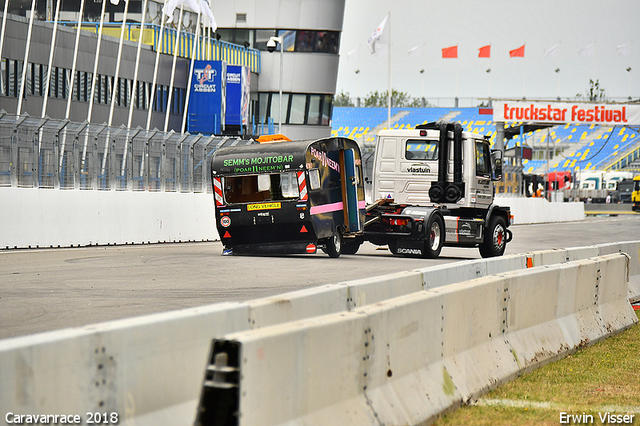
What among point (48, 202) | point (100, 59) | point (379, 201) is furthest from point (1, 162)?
point (100, 59)

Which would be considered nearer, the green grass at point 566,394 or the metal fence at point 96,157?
→ the green grass at point 566,394

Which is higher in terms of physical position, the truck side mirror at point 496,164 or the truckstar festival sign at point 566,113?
the truckstar festival sign at point 566,113

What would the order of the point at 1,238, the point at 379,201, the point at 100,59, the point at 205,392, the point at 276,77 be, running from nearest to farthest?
the point at 205,392 < the point at 1,238 < the point at 379,201 < the point at 100,59 < the point at 276,77

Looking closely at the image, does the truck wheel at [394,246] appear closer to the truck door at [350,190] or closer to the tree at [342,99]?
the truck door at [350,190]

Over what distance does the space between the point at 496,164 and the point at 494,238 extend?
5.78 feet

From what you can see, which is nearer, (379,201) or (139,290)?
(139,290)

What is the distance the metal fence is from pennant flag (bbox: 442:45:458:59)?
42.0 m

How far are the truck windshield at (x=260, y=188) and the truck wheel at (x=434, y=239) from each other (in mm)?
3280

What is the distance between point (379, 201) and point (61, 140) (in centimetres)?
756

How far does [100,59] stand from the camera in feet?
163

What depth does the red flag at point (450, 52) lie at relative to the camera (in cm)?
6681

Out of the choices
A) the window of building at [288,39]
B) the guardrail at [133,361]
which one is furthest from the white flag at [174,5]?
the guardrail at [133,361]

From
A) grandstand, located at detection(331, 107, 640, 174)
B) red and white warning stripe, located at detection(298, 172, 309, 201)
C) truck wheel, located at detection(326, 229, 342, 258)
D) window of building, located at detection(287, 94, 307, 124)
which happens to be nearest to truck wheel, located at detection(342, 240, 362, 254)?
truck wheel, located at detection(326, 229, 342, 258)

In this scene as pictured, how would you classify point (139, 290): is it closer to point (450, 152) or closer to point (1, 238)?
point (1, 238)
